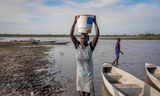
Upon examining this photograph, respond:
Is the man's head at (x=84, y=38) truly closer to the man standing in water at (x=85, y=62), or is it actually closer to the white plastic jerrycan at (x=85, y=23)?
the man standing in water at (x=85, y=62)

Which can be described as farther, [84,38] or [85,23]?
[84,38]

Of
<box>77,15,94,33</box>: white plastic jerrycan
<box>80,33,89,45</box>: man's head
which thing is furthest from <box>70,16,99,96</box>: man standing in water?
<box>77,15,94,33</box>: white plastic jerrycan

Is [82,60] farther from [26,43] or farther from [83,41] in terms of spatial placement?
[26,43]

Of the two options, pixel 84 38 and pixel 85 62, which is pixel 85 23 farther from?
pixel 85 62

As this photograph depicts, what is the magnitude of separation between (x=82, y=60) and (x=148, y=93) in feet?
13.0

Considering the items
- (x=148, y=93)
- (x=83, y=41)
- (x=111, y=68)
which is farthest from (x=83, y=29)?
(x=111, y=68)

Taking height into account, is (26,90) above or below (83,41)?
below

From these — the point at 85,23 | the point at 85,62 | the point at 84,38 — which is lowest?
the point at 85,62

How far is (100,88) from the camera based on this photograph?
41.1 ft

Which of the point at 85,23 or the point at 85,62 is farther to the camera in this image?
the point at 85,62

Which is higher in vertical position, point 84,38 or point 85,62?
point 84,38

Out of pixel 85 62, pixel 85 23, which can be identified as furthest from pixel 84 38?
pixel 85 62

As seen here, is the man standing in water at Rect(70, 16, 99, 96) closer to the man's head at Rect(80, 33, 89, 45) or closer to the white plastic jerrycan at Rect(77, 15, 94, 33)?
the man's head at Rect(80, 33, 89, 45)

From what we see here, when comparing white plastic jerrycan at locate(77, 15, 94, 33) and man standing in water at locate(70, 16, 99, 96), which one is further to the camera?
man standing in water at locate(70, 16, 99, 96)
